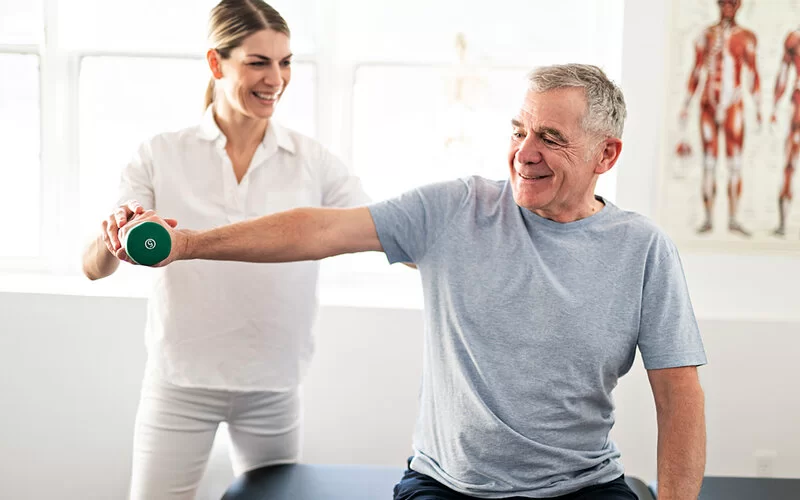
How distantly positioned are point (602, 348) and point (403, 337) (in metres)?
1.35

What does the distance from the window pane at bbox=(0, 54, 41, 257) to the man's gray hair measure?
7.92 feet

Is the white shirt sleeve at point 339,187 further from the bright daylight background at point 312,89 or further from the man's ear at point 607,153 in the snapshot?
the bright daylight background at point 312,89

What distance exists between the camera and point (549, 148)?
167 centimetres

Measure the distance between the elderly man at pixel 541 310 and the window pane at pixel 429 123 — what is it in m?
1.46

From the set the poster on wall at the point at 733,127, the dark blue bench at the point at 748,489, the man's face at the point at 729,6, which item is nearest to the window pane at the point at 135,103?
the poster on wall at the point at 733,127

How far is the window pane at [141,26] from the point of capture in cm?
321

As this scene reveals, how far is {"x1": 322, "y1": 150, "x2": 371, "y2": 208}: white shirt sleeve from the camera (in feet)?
7.27

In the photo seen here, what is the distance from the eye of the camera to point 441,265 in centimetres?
171

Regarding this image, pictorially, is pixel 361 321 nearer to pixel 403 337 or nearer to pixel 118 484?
pixel 403 337

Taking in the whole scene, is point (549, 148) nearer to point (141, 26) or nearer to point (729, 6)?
point (729, 6)

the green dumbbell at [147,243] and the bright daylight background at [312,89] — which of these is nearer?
the green dumbbell at [147,243]

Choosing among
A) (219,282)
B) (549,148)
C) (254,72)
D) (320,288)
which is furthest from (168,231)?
(320,288)

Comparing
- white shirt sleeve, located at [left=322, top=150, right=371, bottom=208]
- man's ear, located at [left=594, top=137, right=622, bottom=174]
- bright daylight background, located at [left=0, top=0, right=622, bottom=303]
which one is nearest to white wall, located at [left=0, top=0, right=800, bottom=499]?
bright daylight background, located at [left=0, top=0, right=622, bottom=303]

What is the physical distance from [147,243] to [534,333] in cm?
78
